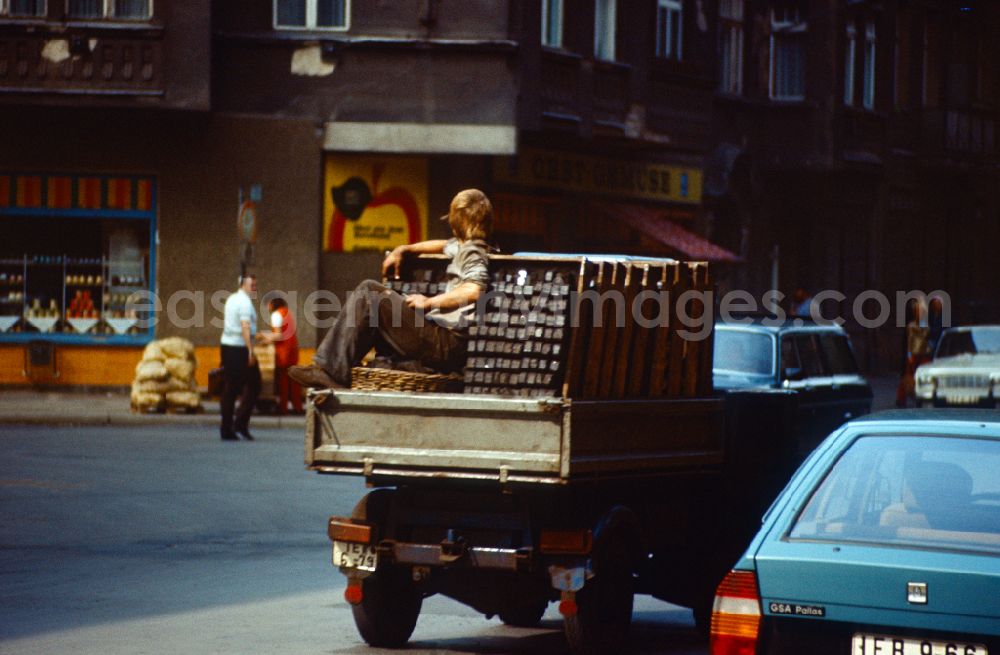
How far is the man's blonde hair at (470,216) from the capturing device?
9109 millimetres

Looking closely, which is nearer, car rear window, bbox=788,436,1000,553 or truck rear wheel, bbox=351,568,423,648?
car rear window, bbox=788,436,1000,553

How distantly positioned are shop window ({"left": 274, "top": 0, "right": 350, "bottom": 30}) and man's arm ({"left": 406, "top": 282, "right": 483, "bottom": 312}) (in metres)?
18.6

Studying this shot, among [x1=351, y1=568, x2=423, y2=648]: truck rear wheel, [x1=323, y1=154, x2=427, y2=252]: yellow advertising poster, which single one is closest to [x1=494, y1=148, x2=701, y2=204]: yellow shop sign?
[x1=323, y1=154, x2=427, y2=252]: yellow advertising poster

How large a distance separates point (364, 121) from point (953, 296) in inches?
967

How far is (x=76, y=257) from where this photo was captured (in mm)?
27641

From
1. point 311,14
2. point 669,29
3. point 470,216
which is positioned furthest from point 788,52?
point 470,216

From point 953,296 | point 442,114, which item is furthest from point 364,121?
point 953,296

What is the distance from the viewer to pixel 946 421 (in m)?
6.00

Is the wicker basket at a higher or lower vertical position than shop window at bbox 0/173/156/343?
lower

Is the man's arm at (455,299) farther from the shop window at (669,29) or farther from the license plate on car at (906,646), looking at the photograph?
the shop window at (669,29)

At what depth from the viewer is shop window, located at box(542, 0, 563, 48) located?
28.1 metres

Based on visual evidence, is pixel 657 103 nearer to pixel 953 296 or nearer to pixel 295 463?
pixel 295 463

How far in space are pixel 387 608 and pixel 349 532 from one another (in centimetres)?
55

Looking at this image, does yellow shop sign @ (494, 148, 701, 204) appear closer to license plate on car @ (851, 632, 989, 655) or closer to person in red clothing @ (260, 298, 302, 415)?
person in red clothing @ (260, 298, 302, 415)
